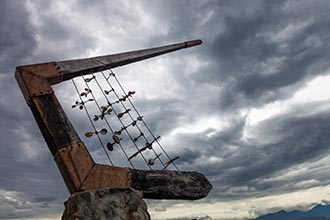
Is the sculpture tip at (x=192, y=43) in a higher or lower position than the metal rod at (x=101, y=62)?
higher

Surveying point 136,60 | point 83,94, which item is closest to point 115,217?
point 83,94

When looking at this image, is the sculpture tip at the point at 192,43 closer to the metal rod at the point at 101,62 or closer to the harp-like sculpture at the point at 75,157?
the metal rod at the point at 101,62

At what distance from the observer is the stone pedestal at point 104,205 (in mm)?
5691

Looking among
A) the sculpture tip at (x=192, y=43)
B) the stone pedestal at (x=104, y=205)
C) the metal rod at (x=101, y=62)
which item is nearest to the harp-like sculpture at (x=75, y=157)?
the metal rod at (x=101, y=62)

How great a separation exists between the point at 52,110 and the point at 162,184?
8.50ft

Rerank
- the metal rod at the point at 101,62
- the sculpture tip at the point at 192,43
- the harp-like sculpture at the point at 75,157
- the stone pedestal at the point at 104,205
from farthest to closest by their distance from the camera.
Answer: the sculpture tip at the point at 192,43 → the metal rod at the point at 101,62 → the harp-like sculpture at the point at 75,157 → the stone pedestal at the point at 104,205

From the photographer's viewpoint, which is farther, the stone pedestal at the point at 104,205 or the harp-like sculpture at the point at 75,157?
the harp-like sculpture at the point at 75,157

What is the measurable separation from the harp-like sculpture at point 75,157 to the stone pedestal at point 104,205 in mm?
447

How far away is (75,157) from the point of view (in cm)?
645

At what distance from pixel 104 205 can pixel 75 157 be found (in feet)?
3.79

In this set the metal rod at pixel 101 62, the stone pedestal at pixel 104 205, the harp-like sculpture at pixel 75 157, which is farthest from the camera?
the metal rod at pixel 101 62

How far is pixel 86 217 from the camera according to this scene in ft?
18.5

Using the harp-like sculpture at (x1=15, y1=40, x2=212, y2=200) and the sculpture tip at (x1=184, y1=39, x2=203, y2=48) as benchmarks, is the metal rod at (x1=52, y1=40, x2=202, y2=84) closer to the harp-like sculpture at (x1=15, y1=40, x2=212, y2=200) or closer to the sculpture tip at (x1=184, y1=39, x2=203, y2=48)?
the harp-like sculpture at (x1=15, y1=40, x2=212, y2=200)

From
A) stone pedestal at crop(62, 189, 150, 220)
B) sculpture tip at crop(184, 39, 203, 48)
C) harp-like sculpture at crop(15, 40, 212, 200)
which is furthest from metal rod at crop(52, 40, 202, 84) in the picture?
stone pedestal at crop(62, 189, 150, 220)
